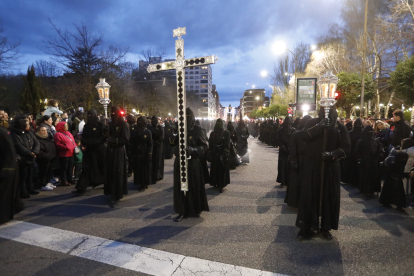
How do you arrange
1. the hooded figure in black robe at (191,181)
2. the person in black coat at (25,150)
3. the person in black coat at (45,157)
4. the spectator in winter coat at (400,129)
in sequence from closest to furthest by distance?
the hooded figure in black robe at (191,181)
the person in black coat at (25,150)
the spectator in winter coat at (400,129)
the person in black coat at (45,157)

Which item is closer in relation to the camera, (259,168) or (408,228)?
(408,228)

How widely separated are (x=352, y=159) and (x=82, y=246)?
7.58 meters

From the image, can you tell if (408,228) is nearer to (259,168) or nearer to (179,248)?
(179,248)

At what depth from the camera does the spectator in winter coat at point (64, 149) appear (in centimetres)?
798

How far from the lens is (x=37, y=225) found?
4.97 meters

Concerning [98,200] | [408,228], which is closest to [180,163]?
[98,200]

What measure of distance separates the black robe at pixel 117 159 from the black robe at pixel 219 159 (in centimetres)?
258

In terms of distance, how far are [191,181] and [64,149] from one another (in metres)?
4.85

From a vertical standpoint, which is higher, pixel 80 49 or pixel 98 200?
pixel 80 49

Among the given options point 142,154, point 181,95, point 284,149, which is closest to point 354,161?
point 284,149

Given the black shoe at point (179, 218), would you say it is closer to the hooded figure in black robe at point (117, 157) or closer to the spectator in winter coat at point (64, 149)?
the hooded figure in black robe at point (117, 157)

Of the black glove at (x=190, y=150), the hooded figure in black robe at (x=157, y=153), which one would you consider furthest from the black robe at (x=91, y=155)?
the black glove at (x=190, y=150)

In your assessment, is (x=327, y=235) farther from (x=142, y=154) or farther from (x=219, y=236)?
(x=142, y=154)

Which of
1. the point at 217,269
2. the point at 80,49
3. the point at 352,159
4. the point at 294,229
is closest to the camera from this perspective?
the point at 217,269
